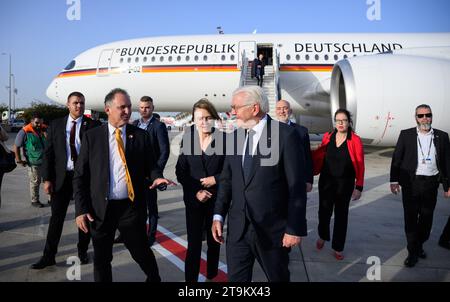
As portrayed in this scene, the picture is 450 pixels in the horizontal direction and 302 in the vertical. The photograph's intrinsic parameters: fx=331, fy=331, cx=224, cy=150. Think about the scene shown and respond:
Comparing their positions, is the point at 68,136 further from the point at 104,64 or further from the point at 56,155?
the point at 104,64

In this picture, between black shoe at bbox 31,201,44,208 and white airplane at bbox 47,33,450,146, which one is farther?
white airplane at bbox 47,33,450,146

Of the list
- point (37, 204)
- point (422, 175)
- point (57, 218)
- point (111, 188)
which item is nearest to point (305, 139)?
point (422, 175)

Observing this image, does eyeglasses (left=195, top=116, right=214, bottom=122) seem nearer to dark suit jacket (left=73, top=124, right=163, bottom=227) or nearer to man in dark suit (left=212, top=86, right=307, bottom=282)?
dark suit jacket (left=73, top=124, right=163, bottom=227)

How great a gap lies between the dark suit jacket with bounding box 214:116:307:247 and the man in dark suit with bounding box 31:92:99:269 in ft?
7.17

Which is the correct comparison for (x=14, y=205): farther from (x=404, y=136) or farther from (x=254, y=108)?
(x=404, y=136)

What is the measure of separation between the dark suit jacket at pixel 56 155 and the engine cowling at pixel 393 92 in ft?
20.8

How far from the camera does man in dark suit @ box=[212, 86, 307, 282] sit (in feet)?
7.13

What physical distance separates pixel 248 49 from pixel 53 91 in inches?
325

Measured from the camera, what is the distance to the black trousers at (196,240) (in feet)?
9.85

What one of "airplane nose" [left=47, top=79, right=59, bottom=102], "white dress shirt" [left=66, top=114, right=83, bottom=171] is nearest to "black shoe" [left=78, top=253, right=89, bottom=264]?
"white dress shirt" [left=66, top=114, right=83, bottom=171]

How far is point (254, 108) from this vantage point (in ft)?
7.37

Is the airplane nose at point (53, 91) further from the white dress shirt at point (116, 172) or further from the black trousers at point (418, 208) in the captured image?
the black trousers at point (418, 208)

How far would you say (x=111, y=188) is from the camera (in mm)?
2670
